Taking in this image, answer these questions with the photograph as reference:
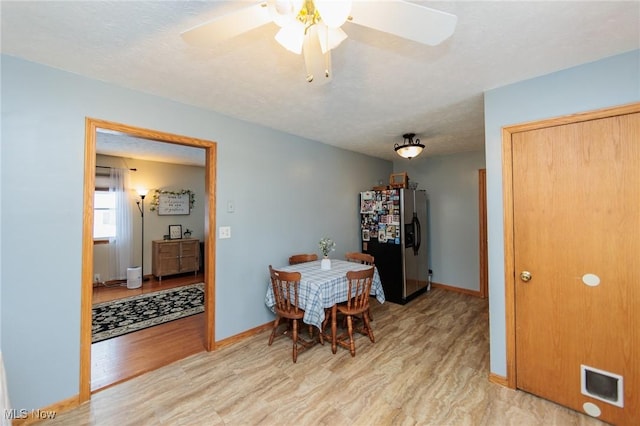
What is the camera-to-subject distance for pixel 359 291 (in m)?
2.71

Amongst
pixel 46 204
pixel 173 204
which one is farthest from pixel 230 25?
pixel 173 204

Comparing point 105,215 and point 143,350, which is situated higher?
point 105,215

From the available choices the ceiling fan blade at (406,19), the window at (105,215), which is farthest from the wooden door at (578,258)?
the window at (105,215)

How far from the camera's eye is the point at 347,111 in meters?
2.69

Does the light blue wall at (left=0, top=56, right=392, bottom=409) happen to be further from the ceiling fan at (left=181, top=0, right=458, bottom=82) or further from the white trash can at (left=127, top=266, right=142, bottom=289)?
the white trash can at (left=127, top=266, right=142, bottom=289)

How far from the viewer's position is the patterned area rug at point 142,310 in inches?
125

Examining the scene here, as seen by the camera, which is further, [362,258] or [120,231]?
[120,231]

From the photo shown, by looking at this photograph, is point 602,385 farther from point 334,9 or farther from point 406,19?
point 334,9

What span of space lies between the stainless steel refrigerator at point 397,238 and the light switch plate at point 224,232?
2.39m

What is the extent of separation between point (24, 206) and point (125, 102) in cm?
103

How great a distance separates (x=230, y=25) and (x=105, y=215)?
17.9 feet

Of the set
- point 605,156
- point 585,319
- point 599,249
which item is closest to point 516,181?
point 605,156

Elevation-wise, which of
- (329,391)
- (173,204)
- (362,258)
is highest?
(173,204)

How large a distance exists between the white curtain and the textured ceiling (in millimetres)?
3683
